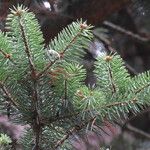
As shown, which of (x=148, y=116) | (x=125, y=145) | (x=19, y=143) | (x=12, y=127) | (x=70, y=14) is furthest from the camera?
(x=148, y=116)

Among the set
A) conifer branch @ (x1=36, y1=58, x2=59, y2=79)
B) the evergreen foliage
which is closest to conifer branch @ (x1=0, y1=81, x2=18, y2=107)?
the evergreen foliage

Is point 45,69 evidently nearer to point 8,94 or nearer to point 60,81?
point 60,81

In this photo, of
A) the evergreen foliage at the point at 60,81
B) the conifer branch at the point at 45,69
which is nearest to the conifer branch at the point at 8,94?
the evergreen foliage at the point at 60,81

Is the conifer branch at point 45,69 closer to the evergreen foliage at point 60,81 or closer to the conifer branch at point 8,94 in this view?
the evergreen foliage at point 60,81

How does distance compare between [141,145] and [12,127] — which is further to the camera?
[141,145]

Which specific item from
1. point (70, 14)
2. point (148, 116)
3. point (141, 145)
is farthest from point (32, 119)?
point (148, 116)

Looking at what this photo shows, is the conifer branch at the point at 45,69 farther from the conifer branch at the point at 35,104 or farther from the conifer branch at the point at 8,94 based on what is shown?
the conifer branch at the point at 8,94

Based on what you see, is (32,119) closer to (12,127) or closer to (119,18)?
(12,127)

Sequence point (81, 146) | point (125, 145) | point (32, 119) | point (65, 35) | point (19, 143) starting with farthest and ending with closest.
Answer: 1. point (125, 145)
2. point (81, 146)
3. point (19, 143)
4. point (32, 119)
5. point (65, 35)

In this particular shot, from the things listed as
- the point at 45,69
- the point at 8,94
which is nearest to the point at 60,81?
the point at 45,69
